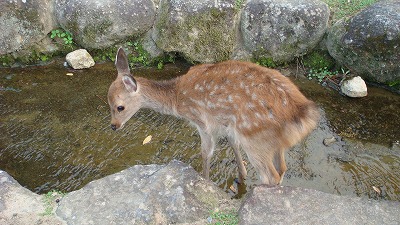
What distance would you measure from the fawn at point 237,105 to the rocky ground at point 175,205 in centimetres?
45

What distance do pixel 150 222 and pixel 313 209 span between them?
132cm

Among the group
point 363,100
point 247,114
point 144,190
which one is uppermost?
point 247,114

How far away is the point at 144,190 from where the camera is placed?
3471 millimetres

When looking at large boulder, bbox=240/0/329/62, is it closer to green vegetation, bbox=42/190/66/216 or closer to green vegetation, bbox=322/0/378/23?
green vegetation, bbox=322/0/378/23

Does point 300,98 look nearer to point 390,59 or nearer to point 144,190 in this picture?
point 144,190

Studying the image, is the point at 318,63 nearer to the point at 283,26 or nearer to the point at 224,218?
the point at 283,26

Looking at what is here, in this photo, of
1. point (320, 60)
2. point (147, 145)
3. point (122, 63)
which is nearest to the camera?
point (122, 63)

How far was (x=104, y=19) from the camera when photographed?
20.1 ft

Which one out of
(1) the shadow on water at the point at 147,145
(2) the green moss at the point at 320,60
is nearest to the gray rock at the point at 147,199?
(1) the shadow on water at the point at 147,145

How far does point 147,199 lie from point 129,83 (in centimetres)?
133

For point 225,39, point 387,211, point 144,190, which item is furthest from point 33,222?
point 225,39

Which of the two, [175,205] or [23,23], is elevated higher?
[23,23]

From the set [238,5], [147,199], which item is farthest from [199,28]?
[147,199]

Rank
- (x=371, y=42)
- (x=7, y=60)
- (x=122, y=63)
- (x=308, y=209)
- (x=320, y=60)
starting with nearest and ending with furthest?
(x=308, y=209)
(x=122, y=63)
(x=371, y=42)
(x=320, y=60)
(x=7, y=60)
